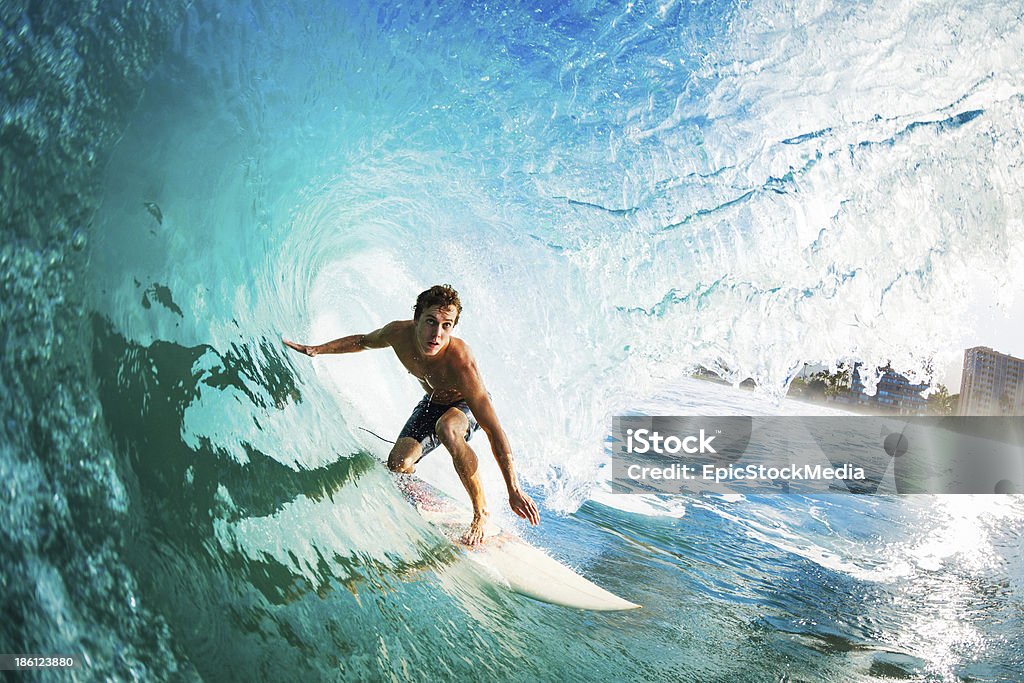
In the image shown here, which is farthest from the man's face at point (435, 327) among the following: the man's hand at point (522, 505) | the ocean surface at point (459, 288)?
the ocean surface at point (459, 288)

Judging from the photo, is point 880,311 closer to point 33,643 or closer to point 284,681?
point 284,681

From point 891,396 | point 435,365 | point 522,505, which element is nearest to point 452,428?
point 435,365

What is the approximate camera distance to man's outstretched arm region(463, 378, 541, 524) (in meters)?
2.77

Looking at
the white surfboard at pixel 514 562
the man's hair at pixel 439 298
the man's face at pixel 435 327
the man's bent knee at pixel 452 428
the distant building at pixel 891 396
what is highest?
the man's hair at pixel 439 298

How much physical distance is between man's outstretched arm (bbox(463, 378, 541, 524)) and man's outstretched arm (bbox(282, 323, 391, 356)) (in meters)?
0.50

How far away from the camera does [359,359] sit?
4.98 metres

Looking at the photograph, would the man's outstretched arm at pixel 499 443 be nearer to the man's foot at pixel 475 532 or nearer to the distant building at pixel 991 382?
the man's foot at pixel 475 532

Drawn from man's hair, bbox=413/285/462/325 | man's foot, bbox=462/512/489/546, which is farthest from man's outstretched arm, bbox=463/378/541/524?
man's foot, bbox=462/512/489/546

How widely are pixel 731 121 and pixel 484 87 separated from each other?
4.42ft

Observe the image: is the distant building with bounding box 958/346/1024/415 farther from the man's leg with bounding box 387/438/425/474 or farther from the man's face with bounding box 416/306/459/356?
the man's face with bounding box 416/306/459/356

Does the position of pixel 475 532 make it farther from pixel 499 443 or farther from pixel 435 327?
pixel 435 327

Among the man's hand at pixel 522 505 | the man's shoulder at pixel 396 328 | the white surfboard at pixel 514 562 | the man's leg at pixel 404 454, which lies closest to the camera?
the man's hand at pixel 522 505

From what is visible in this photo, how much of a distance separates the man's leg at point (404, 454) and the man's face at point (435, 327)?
590 mm

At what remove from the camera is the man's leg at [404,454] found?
3477 millimetres
